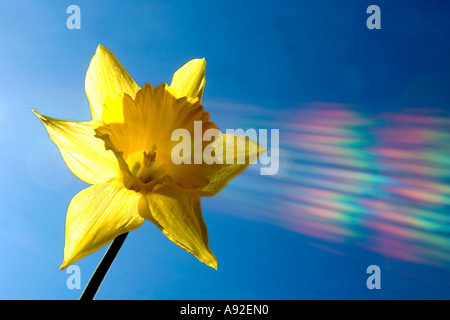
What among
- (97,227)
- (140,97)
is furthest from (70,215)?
(140,97)

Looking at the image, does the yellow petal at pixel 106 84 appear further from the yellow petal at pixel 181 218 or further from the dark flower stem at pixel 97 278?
the dark flower stem at pixel 97 278

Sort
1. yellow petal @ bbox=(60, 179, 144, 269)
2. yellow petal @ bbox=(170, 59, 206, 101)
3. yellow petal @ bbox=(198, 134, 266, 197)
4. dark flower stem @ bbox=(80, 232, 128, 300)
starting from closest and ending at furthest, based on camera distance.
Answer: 1. dark flower stem @ bbox=(80, 232, 128, 300)
2. yellow petal @ bbox=(60, 179, 144, 269)
3. yellow petal @ bbox=(198, 134, 266, 197)
4. yellow petal @ bbox=(170, 59, 206, 101)

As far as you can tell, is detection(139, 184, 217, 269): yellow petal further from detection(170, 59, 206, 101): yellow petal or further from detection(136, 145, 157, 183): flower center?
detection(170, 59, 206, 101): yellow petal

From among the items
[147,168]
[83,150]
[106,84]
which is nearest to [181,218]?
[147,168]

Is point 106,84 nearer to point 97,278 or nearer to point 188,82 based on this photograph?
point 188,82

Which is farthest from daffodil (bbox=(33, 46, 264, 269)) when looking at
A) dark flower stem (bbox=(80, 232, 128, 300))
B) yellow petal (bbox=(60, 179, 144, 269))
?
dark flower stem (bbox=(80, 232, 128, 300))

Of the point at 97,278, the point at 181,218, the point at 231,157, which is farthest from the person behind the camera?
the point at 231,157
